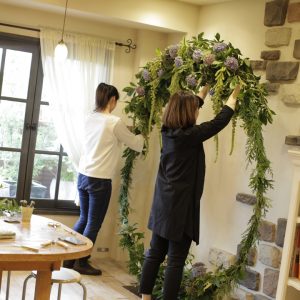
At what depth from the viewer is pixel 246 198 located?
13.4 ft

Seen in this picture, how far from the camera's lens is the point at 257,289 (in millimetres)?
3930

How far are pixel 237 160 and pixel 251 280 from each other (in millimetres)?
883

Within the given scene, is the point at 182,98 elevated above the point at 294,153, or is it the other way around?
the point at 182,98

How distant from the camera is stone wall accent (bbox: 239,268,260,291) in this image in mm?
3924

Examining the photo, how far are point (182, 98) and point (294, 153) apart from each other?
0.71m

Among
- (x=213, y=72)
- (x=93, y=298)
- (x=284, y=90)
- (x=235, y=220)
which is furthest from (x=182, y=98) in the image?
(x=93, y=298)

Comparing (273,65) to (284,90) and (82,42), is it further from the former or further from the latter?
(82,42)

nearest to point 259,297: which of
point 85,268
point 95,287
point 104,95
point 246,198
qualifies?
point 246,198

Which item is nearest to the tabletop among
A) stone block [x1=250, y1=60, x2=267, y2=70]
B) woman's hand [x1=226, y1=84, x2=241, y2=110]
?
woman's hand [x1=226, y1=84, x2=241, y2=110]

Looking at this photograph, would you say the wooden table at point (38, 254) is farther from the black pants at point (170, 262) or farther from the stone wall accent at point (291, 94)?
the stone wall accent at point (291, 94)

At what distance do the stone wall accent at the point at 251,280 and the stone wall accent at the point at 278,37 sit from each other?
1.58m

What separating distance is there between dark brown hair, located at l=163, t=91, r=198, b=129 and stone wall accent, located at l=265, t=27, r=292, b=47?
38.2 inches

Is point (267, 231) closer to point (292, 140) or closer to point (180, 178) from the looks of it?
point (292, 140)

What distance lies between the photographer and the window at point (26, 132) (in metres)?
4.95
